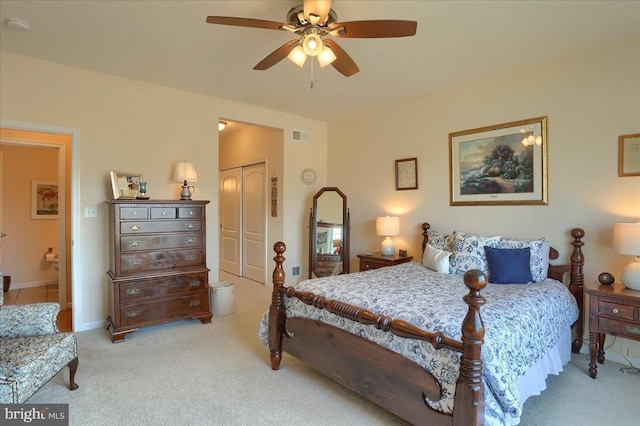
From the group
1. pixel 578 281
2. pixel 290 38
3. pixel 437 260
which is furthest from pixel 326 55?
pixel 578 281

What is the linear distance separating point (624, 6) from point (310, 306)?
122 inches

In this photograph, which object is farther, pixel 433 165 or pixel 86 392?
pixel 433 165

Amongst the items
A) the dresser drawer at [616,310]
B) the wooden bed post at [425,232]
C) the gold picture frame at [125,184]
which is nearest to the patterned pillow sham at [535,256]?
the dresser drawer at [616,310]

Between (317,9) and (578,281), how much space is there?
313 cm

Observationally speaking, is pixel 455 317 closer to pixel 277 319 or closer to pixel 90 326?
pixel 277 319

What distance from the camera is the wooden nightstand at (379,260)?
13.7ft

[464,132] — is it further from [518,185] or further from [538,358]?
[538,358]

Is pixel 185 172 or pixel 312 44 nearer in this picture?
pixel 312 44

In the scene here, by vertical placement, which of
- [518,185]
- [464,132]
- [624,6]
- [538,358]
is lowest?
[538,358]

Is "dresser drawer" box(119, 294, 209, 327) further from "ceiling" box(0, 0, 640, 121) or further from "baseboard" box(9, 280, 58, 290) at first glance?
"baseboard" box(9, 280, 58, 290)

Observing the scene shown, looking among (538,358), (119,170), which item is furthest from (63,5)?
(538,358)

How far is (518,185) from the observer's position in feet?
11.5

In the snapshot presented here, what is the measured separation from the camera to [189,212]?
12.4 ft

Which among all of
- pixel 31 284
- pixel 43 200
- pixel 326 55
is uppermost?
pixel 326 55
